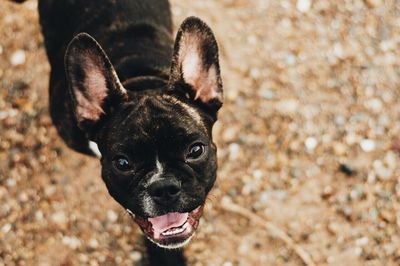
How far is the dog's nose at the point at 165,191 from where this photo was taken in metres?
3.90

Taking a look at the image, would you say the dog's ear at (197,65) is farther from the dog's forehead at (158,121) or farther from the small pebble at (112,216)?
the small pebble at (112,216)

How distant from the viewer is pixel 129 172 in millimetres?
4086

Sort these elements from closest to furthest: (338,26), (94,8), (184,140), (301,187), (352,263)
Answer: (184,140), (94,8), (352,263), (301,187), (338,26)

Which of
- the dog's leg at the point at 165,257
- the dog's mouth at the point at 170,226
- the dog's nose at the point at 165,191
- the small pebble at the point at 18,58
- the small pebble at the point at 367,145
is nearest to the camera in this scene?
the dog's nose at the point at 165,191

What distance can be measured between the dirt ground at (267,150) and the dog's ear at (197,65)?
5.42ft

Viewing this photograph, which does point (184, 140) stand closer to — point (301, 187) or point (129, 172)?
point (129, 172)

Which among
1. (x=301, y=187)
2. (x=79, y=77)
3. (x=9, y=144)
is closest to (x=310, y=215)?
(x=301, y=187)

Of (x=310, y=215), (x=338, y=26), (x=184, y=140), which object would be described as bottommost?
(x=310, y=215)

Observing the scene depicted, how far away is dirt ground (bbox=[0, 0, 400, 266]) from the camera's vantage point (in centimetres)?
558

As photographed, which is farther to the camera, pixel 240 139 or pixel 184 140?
pixel 240 139

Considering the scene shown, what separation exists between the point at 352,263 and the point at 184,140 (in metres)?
2.47

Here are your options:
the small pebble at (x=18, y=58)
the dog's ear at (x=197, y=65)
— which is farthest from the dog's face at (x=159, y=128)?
the small pebble at (x=18, y=58)

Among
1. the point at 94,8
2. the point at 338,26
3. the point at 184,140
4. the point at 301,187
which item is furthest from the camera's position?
the point at 338,26

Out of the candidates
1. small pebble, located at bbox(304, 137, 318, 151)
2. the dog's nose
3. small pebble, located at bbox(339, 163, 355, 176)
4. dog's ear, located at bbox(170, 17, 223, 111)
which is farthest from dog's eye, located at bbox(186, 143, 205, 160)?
small pebble, located at bbox(339, 163, 355, 176)
